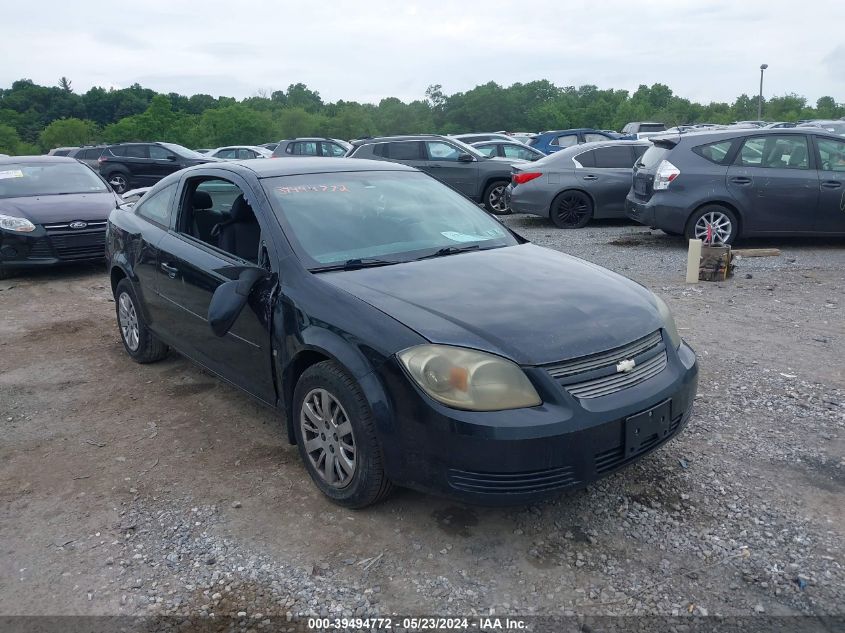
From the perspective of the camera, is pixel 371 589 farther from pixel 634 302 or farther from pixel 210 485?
pixel 634 302

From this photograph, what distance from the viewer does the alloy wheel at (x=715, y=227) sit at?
9547 mm

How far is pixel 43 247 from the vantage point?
29.5 feet

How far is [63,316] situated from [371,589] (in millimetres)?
5917

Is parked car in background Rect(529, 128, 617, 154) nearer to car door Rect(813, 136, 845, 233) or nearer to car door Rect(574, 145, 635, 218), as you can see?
car door Rect(574, 145, 635, 218)

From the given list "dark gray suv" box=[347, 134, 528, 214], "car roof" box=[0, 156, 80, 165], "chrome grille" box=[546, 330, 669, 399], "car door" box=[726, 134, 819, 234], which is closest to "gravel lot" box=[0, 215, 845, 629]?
"chrome grille" box=[546, 330, 669, 399]

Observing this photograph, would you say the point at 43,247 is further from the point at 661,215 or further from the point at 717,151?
the point at 717,151

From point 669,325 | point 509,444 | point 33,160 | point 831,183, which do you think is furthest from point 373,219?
point 33,160

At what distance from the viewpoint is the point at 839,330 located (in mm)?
6129

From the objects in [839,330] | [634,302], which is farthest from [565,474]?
[839,330]

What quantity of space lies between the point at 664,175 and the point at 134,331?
6.97 m

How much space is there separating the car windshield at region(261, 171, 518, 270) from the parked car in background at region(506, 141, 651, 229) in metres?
7.66

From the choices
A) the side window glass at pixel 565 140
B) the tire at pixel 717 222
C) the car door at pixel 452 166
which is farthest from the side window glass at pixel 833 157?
the side window glass at pixel 565 140

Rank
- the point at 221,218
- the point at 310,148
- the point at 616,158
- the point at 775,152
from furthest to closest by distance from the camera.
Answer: the point at 310,148 < the point at 616,158 < the point at 775,152 < the point at 221,218

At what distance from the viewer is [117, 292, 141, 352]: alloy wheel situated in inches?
226
